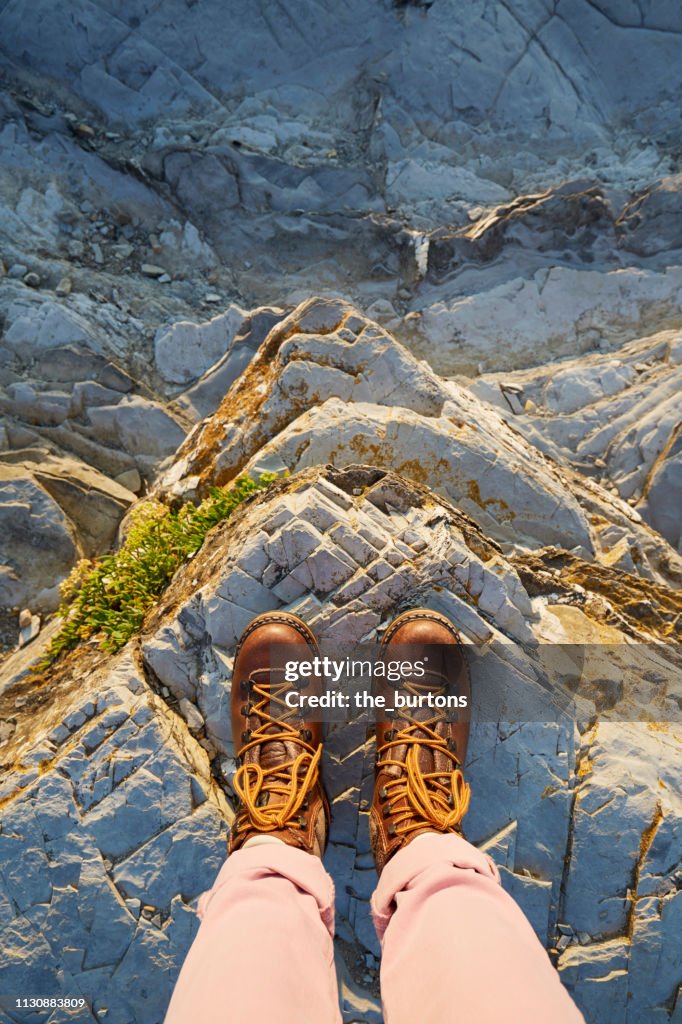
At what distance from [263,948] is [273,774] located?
1.24m

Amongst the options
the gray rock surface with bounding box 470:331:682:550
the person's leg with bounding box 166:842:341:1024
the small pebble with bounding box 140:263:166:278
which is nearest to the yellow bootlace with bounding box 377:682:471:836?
the person's leg with bounding box 166:842:341:1024

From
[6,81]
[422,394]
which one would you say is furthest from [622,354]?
[6,81]

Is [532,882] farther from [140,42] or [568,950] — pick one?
[140,42]

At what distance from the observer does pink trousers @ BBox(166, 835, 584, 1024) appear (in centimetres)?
215

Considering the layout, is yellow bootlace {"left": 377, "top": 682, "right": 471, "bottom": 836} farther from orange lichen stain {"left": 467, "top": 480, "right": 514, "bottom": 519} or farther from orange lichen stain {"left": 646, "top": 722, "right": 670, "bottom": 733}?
orange lichen stain {"left": 467, "top": 480, "right": 514, "bottom": 519}

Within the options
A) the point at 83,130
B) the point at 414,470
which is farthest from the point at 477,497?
the point at 83,130

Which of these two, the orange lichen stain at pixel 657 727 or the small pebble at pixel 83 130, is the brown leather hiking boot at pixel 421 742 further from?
the small pebble at pixel 83 130

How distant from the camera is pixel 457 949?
7.74ft

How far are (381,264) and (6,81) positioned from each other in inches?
357

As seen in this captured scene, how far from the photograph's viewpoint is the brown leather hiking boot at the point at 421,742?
3.40 m

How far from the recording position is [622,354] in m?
9.45

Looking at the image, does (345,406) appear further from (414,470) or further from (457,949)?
(457,949)

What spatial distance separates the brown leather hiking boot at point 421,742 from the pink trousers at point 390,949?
0.33m

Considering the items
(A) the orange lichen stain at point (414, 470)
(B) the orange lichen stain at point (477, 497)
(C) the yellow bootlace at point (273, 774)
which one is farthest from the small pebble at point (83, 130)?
(C) the yellow bootlace at point (273, 774)
